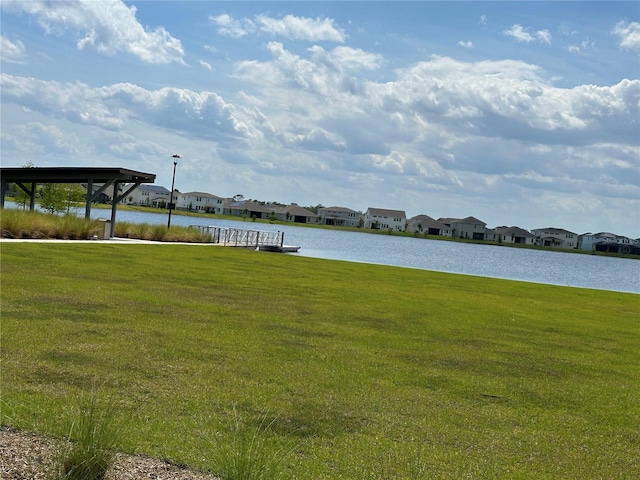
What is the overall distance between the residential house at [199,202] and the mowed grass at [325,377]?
5703 inches

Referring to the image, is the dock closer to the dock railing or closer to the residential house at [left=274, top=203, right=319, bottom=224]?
the dock railing

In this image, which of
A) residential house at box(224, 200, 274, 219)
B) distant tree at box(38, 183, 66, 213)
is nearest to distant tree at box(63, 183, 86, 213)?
distant tree at box(38, 183, 66, 213)

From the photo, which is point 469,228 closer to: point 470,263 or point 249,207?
point 249,207

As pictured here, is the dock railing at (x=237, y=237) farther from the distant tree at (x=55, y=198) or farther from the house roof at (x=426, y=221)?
the house roof at (x=426, y=221)

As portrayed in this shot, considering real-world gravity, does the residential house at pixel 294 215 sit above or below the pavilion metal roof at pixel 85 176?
below

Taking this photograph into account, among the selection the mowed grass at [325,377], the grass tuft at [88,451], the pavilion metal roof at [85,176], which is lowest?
the mowed grass at [325,377]

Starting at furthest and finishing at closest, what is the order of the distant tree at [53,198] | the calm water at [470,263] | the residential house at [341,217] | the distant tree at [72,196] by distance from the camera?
1. the residential house at [341,217]
2. the distant tree at [72,196]
3. the distant tree at [53,198]
4. the calm water at [470,263]

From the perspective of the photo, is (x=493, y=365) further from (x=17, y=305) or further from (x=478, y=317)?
(x=17, y=305)

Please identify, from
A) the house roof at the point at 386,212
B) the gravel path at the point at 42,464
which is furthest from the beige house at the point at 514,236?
the gravel path at the point at 42,464

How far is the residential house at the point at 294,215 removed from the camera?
541 feet

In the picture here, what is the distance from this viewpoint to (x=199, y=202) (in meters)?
162

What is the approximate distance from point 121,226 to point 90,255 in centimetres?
1479

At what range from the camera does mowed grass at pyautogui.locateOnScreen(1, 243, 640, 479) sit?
19.5 ft

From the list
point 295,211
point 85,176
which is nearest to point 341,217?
point 295,211
